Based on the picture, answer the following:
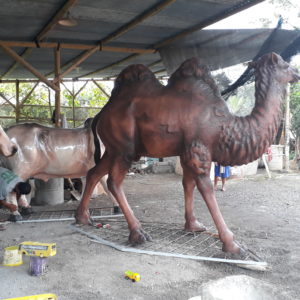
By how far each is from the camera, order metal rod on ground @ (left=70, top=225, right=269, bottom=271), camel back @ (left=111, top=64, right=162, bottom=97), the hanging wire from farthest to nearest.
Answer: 1. the hanging wire
2. camel back @ (left=111, top=64, right=162, bottom=97)
3. metal rod on ground @ (left=70, top=225, right=269, bottom=271)

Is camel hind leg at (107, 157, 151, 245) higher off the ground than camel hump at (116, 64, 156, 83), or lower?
lower

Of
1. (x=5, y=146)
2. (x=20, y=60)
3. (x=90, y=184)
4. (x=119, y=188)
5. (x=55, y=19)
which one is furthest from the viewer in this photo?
(x=20, y=60)

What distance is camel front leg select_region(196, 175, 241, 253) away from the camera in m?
3.25

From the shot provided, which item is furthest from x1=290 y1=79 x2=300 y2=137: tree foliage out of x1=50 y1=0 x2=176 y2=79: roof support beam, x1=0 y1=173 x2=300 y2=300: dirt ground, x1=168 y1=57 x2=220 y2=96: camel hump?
x1=168 y1=57 x2=220 y2=96: camel hump

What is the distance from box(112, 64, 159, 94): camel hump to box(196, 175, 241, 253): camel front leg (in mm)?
1257

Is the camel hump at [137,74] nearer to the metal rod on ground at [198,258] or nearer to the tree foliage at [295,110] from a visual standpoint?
the metal rod on ground at [198,258]

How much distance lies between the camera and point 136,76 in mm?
3910

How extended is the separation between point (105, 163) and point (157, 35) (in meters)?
3.14

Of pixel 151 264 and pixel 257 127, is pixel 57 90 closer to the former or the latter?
pixel 257 127

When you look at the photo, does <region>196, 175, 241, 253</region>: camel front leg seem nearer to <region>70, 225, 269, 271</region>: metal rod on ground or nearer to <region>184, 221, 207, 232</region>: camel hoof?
<region>70, 225, 269, 271</region>: metal rod on ground

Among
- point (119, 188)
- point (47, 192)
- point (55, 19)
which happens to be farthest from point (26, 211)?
point (55, 19)

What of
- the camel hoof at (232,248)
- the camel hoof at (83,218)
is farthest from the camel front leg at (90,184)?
the camel hoof at (232,248)

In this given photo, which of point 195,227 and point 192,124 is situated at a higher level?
point 192,124

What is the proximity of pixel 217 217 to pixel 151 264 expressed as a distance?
0.76 meters
